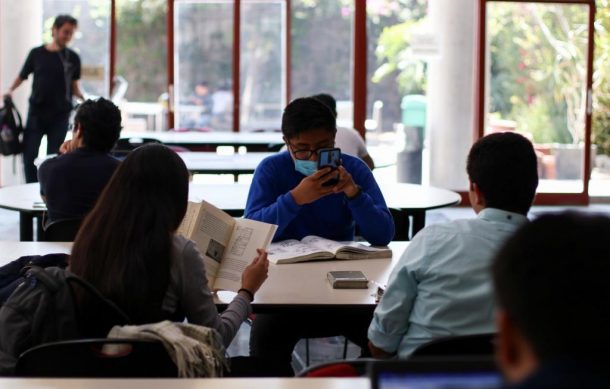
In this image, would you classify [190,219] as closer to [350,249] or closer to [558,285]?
[350,249]

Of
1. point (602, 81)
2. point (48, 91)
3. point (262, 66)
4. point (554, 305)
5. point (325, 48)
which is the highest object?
point (325, 48)

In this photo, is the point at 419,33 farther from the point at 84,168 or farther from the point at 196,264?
the point at 196,264

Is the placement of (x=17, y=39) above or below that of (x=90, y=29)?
below

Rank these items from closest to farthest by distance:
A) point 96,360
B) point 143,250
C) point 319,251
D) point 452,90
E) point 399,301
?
point 96,360 < point 143,250 < point 399,301 < point 319,251 < point 452,90

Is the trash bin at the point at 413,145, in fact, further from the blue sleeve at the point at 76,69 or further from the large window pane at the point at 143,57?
the blue sleeve at the point at 76,69

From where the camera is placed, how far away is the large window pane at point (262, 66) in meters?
10.7

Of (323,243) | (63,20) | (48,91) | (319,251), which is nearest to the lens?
(319,251)

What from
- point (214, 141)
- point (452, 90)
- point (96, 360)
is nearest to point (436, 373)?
Result: point (96, 360)

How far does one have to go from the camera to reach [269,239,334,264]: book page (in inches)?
137

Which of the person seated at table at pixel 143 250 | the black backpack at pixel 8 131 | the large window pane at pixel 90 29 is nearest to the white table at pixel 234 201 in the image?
the person seated at table at pixel 143 250

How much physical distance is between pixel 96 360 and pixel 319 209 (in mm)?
1783

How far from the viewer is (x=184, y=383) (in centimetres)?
205

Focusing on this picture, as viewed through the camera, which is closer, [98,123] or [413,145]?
[98,123]

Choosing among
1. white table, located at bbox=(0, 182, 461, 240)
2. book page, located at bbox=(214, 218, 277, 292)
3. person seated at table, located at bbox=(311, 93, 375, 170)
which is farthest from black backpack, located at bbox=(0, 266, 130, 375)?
person seated at table, located at bbox=(311, 93, 375, 170)
